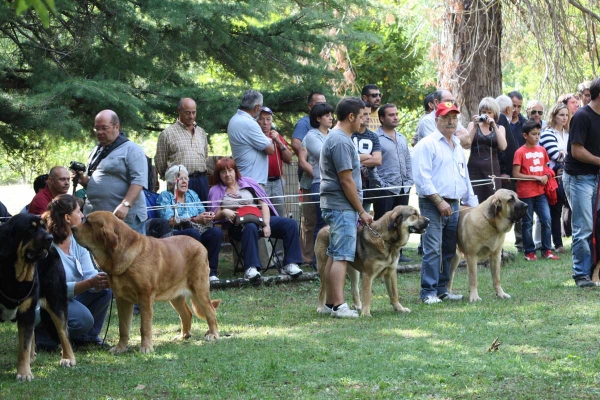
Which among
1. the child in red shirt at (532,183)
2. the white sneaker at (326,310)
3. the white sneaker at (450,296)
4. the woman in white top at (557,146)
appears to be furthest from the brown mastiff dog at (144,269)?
the woman in white top at (557,146)

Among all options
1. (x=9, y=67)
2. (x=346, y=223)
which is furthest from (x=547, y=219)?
(x=9, y=67)

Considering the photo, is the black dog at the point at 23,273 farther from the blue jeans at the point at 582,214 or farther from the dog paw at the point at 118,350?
the blue jeans at the point at 582,214

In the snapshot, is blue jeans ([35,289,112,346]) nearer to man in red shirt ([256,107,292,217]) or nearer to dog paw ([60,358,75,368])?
dog paw ([60,358,75,368])

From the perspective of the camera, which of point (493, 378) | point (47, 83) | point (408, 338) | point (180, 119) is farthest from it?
point (180, 119)

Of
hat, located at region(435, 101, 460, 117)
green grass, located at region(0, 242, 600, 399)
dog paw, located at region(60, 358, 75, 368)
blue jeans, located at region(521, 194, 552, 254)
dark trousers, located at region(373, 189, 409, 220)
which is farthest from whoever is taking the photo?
blue jeans, located at region(521, 194, 552, 254)

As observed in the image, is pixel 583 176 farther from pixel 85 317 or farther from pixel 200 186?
pixel 85 317

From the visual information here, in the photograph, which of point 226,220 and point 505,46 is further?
point 505,46

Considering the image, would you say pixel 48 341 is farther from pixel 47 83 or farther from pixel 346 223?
pixel 47 83

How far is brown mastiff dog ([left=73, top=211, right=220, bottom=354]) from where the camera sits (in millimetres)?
7094

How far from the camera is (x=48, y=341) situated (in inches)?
298

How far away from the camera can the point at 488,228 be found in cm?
939

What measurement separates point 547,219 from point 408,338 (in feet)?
20.4

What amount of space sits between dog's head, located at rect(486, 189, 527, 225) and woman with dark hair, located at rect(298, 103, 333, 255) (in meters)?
2.64

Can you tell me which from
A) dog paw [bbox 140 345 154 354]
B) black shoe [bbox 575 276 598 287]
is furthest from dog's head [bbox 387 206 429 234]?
dog paw [bbox 140 345 154 354]
